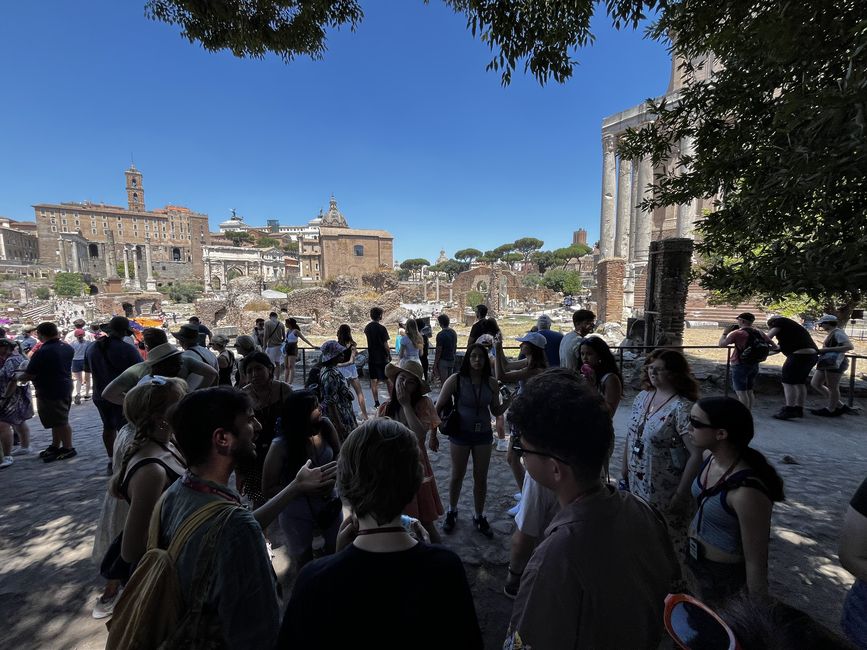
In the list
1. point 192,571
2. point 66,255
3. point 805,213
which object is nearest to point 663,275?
point 805,213

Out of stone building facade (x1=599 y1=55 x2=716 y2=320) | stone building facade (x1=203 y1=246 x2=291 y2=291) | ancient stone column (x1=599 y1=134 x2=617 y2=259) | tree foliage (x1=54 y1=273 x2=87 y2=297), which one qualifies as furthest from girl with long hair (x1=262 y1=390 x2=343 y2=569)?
tree foliage (x1=54 y1=273 x2=87 y2=297)

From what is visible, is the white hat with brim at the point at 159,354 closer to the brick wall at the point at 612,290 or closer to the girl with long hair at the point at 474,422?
the girl with long hair at the point at 474,422

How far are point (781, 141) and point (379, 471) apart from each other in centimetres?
380

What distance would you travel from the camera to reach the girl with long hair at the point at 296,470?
2551 mm

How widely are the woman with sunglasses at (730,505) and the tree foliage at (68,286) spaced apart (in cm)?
7964

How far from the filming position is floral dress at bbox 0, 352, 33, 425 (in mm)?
4941

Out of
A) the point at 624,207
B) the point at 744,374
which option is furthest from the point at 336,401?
the point at 624,207

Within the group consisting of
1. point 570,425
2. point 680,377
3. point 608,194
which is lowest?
point 680,377

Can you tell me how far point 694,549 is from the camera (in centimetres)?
199

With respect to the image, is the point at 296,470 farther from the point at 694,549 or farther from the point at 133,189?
the point at 133,189

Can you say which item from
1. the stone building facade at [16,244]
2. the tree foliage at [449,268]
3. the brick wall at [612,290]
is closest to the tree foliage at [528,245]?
the tree foliage at [449,268]

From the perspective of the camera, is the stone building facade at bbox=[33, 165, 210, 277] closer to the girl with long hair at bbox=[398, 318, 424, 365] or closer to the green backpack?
the girl with long hair at bbox=[398, 318, 424, 365]

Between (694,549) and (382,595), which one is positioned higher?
(382,595)

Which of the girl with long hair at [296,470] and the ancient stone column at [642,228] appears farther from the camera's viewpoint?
the ancient stone column at [642,228]
